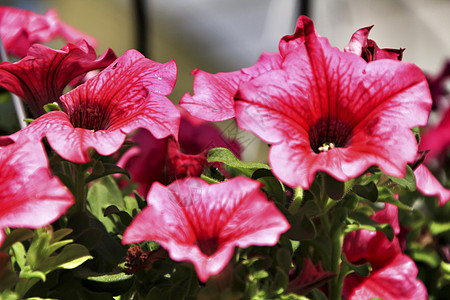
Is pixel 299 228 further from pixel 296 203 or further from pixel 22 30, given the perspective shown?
pixel 22 30

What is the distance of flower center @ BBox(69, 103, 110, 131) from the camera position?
0.40 m

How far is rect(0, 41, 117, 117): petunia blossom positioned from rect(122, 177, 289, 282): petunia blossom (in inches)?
6.0

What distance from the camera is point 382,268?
19.0 inches

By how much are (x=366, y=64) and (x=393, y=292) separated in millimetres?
220

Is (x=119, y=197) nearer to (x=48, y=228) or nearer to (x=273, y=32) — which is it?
(x=48, y=228)

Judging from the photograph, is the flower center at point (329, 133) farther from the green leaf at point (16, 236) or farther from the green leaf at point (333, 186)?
the green leaf at point (16, 236)

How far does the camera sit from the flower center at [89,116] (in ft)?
1.32

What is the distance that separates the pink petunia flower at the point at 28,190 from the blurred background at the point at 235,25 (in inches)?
74.8

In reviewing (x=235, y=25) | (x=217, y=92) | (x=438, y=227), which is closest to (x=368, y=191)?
(x=217, y=92)

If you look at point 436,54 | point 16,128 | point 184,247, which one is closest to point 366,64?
point 184,247

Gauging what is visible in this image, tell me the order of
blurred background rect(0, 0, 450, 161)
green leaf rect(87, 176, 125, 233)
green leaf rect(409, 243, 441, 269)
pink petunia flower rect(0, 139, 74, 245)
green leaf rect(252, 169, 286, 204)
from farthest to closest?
1. blurred background rect(0, 0, 450, 161)
2. green leaf rect(409, 243, 441, 269)
3. green leaf rect(87, 176, 125, 233)
4. green leaf rect(252, 169, 286, 204)
5. pink petunia flower rect(0, 139, 74, 245)

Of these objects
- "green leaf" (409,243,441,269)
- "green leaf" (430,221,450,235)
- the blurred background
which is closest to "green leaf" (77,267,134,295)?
"green leaf" (409,243,441,269)

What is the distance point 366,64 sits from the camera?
38cm

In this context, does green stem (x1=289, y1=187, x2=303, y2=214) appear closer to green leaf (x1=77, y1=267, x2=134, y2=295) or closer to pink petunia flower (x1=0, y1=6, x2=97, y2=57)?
green leaf (x1=77, y1=267, x2=134, y2=295)
